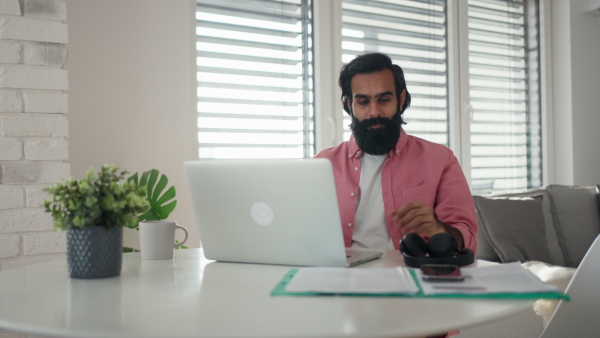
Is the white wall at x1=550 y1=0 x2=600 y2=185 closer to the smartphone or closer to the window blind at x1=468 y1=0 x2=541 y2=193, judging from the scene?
the window blind at x1=468 y1=0 x2=541 y2=193

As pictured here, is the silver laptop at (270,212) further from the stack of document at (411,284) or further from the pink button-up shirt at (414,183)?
the pink button-up shirt at (414,183)

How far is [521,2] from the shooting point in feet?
15.0

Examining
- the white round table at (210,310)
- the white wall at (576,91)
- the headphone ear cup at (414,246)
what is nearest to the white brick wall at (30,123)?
the white round table at (210,310)

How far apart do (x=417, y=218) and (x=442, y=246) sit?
280 millimetres

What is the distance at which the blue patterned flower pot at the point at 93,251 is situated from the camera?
1243 mm

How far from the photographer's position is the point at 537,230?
3.40 meters

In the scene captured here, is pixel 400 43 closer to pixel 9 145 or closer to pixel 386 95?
pixel 386 95

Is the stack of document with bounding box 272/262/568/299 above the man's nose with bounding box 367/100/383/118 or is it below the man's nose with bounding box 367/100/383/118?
below

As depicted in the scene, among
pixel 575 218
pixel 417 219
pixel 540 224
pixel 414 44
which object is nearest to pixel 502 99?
pixel 414 44

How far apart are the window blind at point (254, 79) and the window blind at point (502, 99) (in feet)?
4.54

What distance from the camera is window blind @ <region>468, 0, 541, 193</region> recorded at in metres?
4.30

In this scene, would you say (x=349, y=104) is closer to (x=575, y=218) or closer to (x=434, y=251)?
(x=434, y=251)

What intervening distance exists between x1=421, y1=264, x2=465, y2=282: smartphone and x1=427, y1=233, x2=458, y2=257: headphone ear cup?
0.39 feet

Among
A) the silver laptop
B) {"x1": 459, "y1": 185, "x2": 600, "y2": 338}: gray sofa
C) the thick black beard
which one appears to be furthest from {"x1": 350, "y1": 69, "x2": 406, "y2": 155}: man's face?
{"x1": 459, "y1": 185, "x2": 600, "y2": 338}: gray sofa
